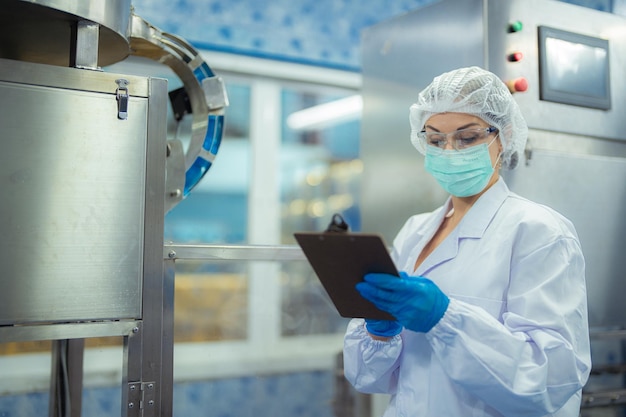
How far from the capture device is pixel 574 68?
1696 millimetres

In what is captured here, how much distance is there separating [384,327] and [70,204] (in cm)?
66

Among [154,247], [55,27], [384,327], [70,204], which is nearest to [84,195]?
[70,204]

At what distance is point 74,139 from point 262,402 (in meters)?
1.75

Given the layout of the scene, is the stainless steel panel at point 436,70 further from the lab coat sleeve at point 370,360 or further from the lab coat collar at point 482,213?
the lab coat sleeve at point 370,360

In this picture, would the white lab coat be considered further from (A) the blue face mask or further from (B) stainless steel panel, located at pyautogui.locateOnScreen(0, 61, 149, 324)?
(B) stainless steel panel, located at pyautogui.locateOnScreen(0, 61, 149, 324)

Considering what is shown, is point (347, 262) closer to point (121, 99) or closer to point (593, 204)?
point (121, 99)

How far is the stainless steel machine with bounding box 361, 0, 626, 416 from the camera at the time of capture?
162 centimetres

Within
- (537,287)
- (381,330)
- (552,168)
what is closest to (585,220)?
(552,168)

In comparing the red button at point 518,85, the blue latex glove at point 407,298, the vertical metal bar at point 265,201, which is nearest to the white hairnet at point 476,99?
the red button at point 518,85

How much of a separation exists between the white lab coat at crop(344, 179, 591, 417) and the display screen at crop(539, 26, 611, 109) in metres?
0.51

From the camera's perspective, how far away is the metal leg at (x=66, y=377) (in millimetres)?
1614

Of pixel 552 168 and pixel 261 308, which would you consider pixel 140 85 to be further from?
pixel 261 308

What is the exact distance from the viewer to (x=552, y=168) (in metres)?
1.64

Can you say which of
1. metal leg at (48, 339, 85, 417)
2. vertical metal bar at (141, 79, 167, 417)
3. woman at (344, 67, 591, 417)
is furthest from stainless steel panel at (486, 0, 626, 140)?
metal leg at (48, 339, 85, 417)
